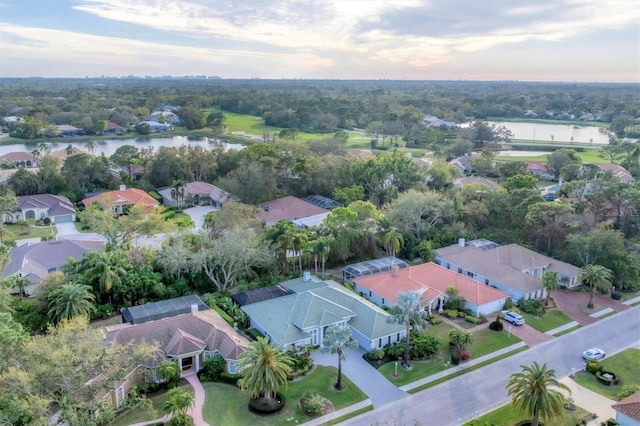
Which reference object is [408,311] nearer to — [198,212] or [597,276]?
[597,276]

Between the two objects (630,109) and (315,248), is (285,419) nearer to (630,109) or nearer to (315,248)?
(315,248)

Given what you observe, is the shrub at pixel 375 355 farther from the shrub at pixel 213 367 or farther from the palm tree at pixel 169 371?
the palm tree at pixel 169 371

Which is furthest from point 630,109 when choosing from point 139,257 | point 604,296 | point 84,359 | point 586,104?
point 84,359

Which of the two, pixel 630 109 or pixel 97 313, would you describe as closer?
pixel 97 313

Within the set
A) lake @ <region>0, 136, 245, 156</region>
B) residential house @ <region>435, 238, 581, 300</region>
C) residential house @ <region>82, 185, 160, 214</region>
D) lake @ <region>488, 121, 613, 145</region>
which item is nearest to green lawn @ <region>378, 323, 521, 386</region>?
residential house @ <region>435, 238, 581, 300</region>

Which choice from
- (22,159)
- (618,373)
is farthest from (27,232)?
(618,373)

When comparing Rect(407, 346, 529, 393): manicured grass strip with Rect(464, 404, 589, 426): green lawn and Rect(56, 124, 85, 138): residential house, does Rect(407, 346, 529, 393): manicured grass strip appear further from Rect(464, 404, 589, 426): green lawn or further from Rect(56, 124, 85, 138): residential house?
Rect(56, 124, 85, 138): residential house
